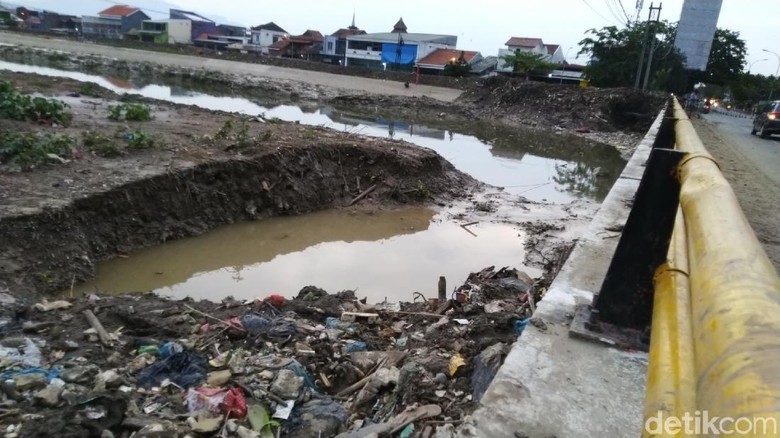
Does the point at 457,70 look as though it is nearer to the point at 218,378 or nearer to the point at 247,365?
the point at 247,365

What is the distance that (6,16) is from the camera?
5956 cm

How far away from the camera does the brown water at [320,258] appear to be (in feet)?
19.4

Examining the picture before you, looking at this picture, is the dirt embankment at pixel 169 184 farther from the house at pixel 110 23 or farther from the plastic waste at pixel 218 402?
the house at pixel 110 23

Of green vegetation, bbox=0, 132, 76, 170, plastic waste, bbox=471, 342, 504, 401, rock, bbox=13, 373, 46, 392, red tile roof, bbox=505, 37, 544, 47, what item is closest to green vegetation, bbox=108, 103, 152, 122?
green vegetation, bbox=0, 132, 76, 170

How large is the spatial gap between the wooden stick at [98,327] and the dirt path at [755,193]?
5.60 meters

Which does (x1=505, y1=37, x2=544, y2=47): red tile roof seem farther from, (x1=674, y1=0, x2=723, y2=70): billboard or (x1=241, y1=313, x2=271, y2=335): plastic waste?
(x1=241, y1=313, x2=271, y2=335): plastic waste

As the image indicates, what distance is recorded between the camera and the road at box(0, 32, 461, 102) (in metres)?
34.8

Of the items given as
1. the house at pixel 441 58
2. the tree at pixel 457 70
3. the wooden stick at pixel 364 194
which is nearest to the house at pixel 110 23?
the house at pixel 441 58

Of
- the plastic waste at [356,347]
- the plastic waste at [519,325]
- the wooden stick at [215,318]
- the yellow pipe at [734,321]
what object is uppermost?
the yellow pipe at [734,321]

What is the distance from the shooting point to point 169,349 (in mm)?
3529

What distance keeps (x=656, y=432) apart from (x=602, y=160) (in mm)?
17982

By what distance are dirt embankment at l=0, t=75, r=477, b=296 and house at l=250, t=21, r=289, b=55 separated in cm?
6774

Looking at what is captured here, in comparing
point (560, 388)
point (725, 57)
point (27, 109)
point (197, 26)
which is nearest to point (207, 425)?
point (560, 388)

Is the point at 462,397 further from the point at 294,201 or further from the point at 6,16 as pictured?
the point at 6,16
